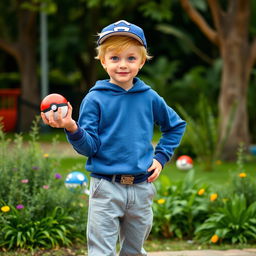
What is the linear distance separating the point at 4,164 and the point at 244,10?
689cm

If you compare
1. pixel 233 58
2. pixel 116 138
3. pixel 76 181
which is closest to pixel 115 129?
pixel 116 138

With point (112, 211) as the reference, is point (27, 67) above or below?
above

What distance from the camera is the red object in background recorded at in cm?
1733

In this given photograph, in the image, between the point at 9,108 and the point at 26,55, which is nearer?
the point at 9,108

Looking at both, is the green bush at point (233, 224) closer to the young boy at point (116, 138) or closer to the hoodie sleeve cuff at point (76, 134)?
the young boy at point (116, 138)

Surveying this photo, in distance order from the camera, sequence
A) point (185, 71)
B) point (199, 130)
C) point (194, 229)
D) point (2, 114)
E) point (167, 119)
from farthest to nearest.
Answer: point (185, 71) < point (2, 114) < point (199, 130) < point (194, 229) < point (167, 119)

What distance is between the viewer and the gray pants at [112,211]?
11.4ft

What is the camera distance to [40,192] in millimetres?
5121

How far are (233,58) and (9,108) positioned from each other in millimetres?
8705

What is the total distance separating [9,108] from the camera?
17.9 metres

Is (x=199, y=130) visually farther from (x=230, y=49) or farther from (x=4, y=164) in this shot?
(x=4, y=164)

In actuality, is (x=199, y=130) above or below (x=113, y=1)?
below

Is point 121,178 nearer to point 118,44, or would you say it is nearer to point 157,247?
point 118,44

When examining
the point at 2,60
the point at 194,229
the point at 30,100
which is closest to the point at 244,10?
the point at 194,229
